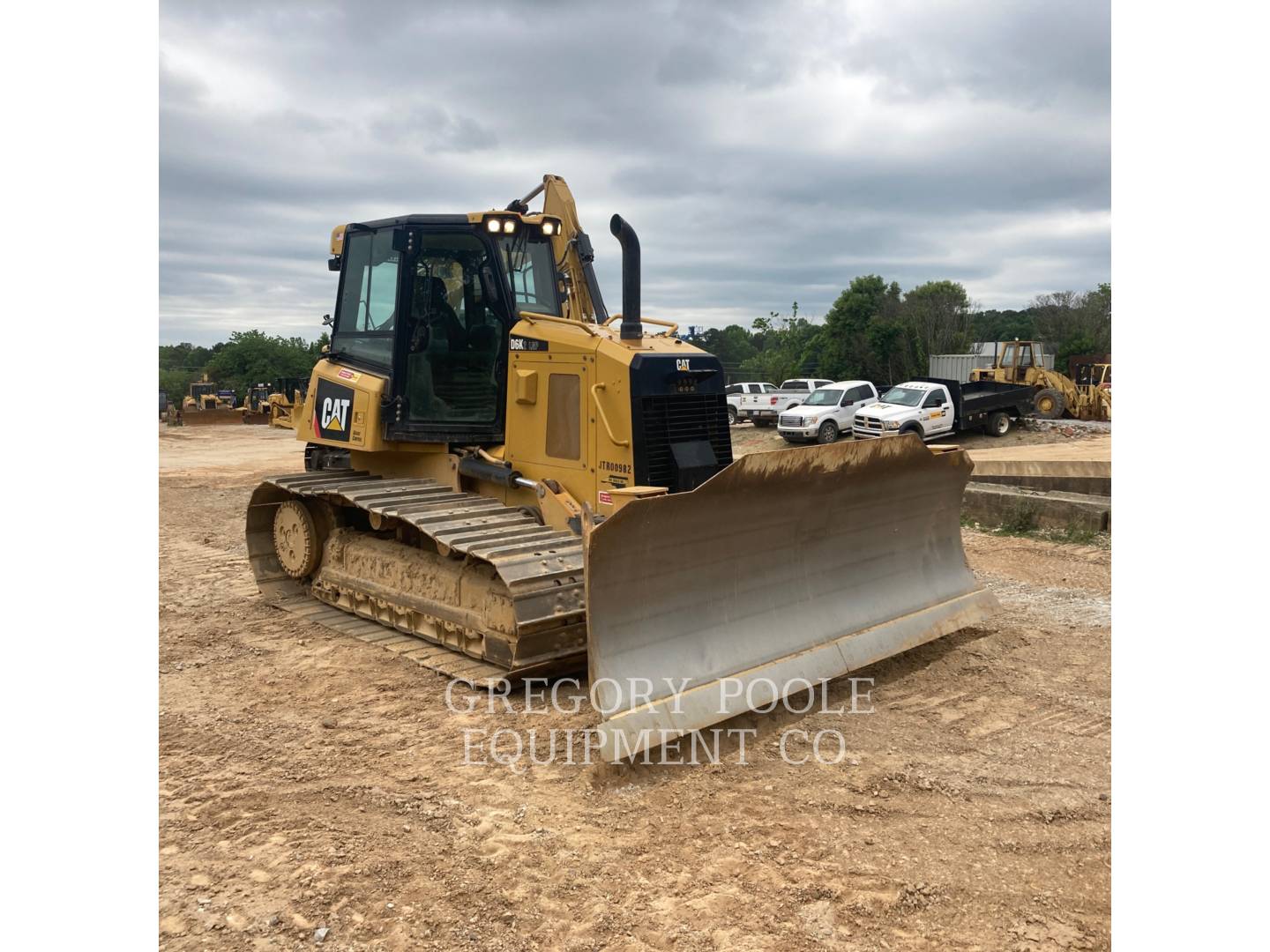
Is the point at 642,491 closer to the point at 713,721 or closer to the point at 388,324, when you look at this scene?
the point at 713,721

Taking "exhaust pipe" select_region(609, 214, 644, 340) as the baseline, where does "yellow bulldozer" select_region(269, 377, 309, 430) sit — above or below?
below

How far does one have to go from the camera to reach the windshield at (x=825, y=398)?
23.8m

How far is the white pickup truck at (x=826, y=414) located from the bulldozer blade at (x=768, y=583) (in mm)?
16382

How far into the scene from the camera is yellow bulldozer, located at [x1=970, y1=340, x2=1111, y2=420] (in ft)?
85.2

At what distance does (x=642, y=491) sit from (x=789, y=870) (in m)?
1.95

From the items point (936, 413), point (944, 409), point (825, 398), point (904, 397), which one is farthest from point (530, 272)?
point (825, 398)

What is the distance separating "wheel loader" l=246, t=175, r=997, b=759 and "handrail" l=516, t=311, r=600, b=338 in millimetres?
25

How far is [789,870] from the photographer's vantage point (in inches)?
145

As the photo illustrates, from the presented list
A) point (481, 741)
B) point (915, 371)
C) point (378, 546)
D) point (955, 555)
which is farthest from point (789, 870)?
point (915, 371)

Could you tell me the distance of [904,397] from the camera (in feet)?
73.2

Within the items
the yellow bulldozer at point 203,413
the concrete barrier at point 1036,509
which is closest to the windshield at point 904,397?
the concrete barrier at point 1036,509

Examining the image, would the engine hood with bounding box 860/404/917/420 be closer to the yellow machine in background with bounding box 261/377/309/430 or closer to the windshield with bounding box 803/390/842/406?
the windshield with bounding box 803/390/842/406

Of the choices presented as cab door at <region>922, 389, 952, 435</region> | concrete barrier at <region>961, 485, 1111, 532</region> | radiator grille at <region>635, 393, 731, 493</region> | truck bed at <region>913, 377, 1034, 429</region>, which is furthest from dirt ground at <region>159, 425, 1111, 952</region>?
truck bed at <region>913, 377, 1034, 429</region>

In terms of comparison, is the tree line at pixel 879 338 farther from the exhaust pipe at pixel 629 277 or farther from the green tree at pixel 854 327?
the exhaust pipe at pixel 629 277
